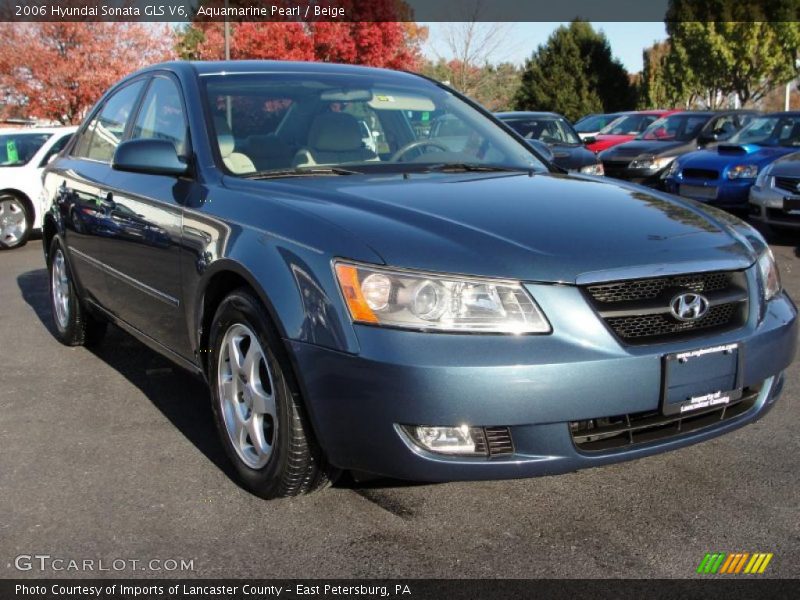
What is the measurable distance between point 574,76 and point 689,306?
3757 centimetres

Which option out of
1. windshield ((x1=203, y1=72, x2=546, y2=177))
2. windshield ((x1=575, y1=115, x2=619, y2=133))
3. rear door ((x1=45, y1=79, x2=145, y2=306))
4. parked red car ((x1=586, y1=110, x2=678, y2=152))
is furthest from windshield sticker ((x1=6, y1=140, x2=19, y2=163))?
windshield ((x1=575, y1=115, x2=619, y2=133))

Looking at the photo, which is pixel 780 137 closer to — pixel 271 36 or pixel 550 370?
pixel 550 370

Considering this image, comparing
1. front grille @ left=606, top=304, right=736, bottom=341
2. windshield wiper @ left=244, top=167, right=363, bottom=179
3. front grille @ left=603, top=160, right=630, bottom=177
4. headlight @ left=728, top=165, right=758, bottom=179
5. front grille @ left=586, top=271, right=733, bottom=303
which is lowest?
front grille @ left=603, top=160, right=630, bottom=177

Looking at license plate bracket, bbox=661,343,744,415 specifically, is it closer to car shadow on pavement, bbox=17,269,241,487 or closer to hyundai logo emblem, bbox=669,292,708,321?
hyundai logo emblem, bbox=669,292,708,321

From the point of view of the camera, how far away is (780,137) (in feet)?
39.6

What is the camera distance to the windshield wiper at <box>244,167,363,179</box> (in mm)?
3600

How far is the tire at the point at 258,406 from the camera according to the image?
9.63ft

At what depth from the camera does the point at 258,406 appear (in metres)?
3.17

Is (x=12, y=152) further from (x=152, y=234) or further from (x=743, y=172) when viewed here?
(x=743, y=172)

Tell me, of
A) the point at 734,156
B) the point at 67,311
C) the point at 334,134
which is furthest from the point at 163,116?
the point at 734,156

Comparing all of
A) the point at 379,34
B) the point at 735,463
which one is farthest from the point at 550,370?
the point at 379,34

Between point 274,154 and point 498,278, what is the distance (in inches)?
58.4

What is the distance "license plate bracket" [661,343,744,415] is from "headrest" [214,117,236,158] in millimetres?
1974

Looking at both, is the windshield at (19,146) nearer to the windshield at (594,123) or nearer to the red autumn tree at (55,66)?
the windshield at (594,123)
